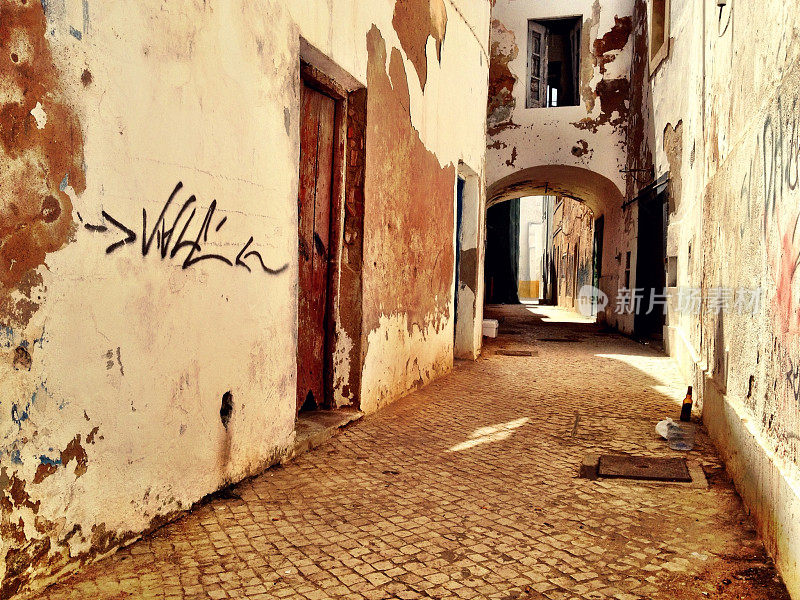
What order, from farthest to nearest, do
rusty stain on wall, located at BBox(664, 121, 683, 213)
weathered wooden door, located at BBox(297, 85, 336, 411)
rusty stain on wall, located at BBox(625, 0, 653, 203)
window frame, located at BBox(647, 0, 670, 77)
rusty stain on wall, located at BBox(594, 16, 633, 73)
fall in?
rusty stain on wall, located at BBox(594, 16, 633, 73) < rusty stain on wall, located at BBox(625, 0, 653, 203) < window frame, located at BBox(647, 0, 670, 77) < rusty stain on wall, located at BBox(664, 121, 683, 213) < weathered wooden door, located at BBox(297, 85, 336, 411)

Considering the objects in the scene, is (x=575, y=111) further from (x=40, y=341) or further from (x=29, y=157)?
(x=40, y=341)

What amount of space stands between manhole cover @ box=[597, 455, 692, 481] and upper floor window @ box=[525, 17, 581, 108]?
989cm

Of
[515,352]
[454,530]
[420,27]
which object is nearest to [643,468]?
[454,530]

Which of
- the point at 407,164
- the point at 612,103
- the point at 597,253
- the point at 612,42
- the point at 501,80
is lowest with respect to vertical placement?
the point at 597,253

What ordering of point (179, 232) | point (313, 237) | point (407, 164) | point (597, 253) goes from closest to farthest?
point (179, 232) → point (313, 237) → point (407, 164) → point (597, 253)

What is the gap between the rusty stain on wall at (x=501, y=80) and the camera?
12.6 metres

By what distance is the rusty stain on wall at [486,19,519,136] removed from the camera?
12.6 meters

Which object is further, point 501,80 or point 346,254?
point 501,80

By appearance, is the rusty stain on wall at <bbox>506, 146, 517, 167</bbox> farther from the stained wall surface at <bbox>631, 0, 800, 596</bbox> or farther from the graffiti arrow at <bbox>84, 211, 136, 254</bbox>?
the graffiti arrow at <bbox>84, 211, 136, 254</bbox>

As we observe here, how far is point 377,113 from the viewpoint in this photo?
16.1 ft

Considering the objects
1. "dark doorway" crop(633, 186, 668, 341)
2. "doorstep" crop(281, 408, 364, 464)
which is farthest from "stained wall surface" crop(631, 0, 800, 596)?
"dark doorway" crop(633, 186, 668, 341)

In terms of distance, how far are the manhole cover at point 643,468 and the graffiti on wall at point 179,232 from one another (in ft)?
8.03

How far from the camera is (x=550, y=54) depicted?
1369cm

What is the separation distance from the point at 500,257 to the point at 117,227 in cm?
2530
